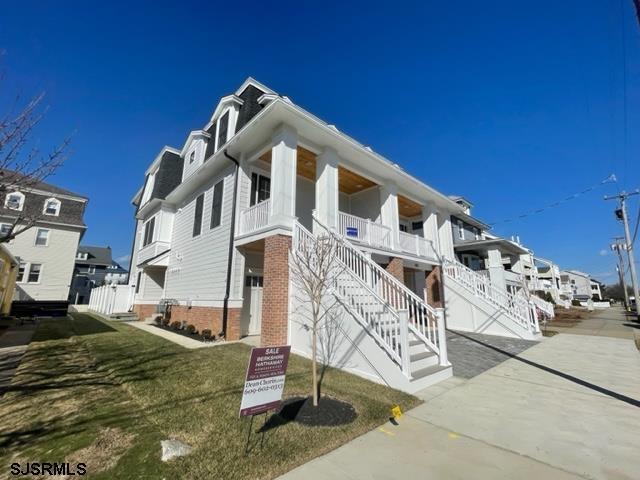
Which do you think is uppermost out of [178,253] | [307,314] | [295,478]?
[178,253]

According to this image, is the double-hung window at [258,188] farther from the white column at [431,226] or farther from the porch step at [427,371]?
the white column at [431,226]

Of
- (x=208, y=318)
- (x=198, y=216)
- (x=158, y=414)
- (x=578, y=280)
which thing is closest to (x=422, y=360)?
(x=158, y=414)

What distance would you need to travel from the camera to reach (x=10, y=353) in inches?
285

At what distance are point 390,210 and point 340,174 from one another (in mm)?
2848

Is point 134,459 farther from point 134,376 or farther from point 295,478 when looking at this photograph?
point 134,376

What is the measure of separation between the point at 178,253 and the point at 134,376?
33.5ft

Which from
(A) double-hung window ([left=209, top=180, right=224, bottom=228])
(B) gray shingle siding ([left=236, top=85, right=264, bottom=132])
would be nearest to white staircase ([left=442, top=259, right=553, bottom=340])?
(A) double-hung window ([left=209, top=180, right=224, bottom=228])

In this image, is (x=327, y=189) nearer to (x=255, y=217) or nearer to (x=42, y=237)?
(x=255, y=217)

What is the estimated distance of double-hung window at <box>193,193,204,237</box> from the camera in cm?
1328

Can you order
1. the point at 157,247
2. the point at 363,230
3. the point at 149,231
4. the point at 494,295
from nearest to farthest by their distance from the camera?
the point at 363,230, the point at 494,295, the point at 157,247, the point at 149,231

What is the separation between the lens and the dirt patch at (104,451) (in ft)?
9.04

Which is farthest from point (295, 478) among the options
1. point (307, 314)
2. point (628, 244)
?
point (628, 244)

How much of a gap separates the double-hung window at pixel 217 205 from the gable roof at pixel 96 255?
135 ft

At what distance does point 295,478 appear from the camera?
8.79 feet
